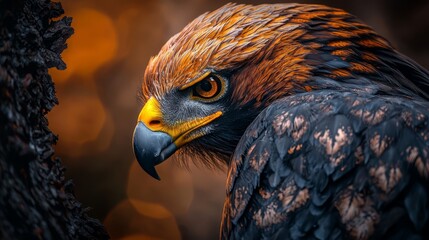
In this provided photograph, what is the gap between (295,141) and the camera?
80.7 inches

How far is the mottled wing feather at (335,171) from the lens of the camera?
187 cm

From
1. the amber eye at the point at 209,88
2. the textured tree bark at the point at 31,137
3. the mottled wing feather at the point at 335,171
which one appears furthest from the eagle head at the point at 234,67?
the textured tree bark at the point at 31,137

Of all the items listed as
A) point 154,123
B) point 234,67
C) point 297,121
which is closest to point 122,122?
point 154,123

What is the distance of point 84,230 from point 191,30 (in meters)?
1.15

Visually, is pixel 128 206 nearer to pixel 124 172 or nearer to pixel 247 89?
pixel 124 172

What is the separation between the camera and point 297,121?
2066 mm

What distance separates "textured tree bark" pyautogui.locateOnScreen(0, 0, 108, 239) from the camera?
1.64 metres

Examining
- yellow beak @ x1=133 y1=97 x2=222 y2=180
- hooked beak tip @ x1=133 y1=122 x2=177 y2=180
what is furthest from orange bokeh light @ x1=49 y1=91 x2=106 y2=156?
hooked beak tip @ x1=133 y1=122 x2=177 y2=180

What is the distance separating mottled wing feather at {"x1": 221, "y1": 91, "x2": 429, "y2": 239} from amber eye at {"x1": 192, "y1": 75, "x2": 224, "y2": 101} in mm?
565

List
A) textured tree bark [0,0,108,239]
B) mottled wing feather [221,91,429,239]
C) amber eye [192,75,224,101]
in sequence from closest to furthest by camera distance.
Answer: textured tree bark [0,0,108,239]
mottled wing feather [221,91,429,239]
amber eye [192,75,224,101]

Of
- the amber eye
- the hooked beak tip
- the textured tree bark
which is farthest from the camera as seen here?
the amber eye

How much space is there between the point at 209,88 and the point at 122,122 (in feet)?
6.32

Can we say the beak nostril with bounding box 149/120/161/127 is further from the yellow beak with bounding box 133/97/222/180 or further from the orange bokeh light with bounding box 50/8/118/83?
the orange bokeh light with bounding box 50/8/118/83

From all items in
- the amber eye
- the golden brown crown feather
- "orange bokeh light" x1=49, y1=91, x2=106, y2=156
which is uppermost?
the golden brown crown feather
